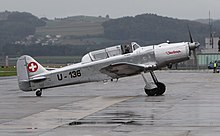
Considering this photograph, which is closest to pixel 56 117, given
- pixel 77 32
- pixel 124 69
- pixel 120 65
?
pixel 120 65

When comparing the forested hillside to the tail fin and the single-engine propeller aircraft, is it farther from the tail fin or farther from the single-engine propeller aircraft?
the single-engine propeller aircraft

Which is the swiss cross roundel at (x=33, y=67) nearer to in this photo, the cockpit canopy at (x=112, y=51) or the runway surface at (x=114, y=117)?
the cockpit canopy at (x=112, y=51)

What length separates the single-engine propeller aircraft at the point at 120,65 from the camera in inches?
984

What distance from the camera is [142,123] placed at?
15.0m

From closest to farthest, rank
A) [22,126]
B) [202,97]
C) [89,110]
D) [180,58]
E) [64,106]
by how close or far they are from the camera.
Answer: [22,126] < [89,110] < [64,106] < [202,97] < [180,58]

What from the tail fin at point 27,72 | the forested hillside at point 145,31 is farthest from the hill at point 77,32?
the tail fin at point 27,72

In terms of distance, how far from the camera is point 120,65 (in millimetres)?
25047

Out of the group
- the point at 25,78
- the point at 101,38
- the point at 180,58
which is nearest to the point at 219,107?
the point at 180,58

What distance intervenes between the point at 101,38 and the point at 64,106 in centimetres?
15684

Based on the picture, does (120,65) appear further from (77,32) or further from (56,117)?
(77,32)

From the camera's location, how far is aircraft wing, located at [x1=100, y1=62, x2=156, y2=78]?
2506 centimetres

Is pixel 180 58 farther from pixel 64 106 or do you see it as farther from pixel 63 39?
pixel 63 39

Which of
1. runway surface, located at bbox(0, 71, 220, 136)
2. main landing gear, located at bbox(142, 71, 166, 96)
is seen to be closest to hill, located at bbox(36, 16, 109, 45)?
main landing gear, located at bbox(142, 71, 166, 96)

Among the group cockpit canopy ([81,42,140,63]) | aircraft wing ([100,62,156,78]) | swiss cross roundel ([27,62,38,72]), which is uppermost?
cockpit canopy ([81,42,140,63])
